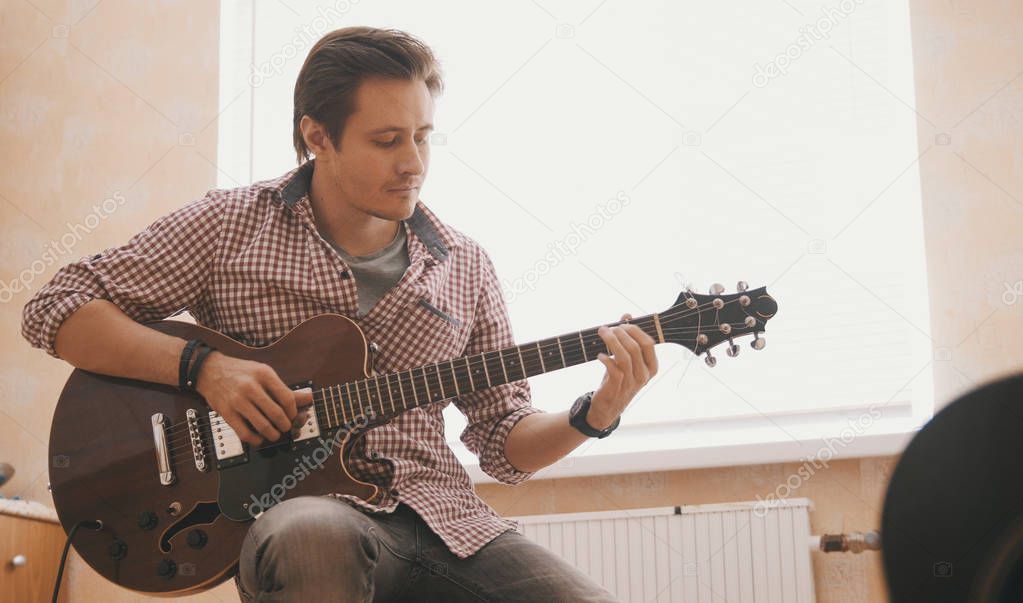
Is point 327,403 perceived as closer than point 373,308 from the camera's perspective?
Yes

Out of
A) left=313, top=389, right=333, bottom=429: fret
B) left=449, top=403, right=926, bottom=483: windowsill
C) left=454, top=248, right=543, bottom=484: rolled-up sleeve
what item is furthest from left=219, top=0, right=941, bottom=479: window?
left=313, top=389, right=333, bottom=429: fret

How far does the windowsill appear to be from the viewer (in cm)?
218

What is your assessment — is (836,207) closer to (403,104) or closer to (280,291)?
(403,104)

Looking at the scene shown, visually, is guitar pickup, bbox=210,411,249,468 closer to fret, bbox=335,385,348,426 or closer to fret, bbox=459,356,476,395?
fret, bbox=335,385,348,426

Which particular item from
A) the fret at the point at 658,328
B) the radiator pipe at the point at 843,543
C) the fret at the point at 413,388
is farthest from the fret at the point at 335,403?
the radiator pipe at the point at 843,543

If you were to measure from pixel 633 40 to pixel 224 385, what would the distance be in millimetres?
1630

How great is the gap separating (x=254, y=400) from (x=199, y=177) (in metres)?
1.55

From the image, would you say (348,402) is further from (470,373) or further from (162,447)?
(162,447)

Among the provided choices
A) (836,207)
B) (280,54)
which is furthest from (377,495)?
(280,54)

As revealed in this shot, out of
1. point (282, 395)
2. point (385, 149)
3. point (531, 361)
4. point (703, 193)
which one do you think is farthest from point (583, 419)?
point (703, 193)

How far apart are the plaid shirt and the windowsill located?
733 millimetres

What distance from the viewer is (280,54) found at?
2967mm

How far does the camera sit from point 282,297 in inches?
62.5

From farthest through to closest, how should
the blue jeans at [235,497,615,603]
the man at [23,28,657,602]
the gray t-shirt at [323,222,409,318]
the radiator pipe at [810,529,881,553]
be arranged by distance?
the radiator pipe at [810,529,881,553]
the gray t-shirt at [323,222,409,318]
the man at [23,28,657,602]
the blue jeans at [235,497,615,603]
